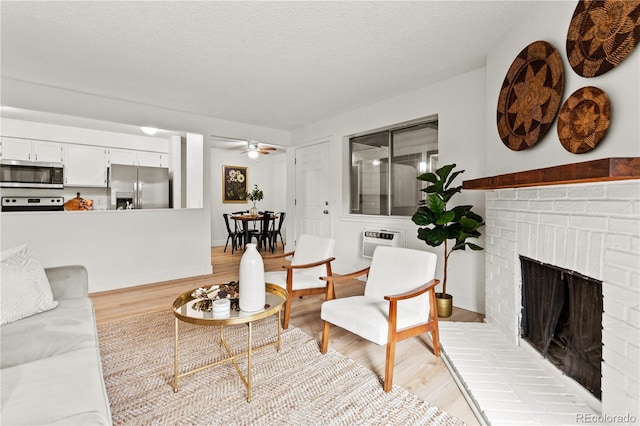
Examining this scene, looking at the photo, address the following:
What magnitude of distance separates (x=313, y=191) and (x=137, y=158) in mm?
3469

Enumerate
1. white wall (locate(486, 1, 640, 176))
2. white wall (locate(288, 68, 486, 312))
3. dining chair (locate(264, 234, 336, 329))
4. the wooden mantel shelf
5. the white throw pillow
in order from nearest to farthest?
1. the wooden mantel shelf
2. white wall (locate(486, 1, 640, 176))
3. the white throw pillow
4. dining chair (locate(264, 234, 336, 329))
5. white wall (locate(288, 68, 486, 312))

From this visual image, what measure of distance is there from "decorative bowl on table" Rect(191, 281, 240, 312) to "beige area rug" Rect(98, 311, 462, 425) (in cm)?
45

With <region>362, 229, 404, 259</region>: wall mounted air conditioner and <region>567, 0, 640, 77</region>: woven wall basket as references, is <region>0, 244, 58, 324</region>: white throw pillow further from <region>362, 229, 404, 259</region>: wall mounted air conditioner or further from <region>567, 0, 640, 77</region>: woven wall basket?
<region>567, 0, 640, 77</region>: woven wall basket

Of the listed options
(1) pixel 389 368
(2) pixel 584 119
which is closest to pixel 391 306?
(1) pixel 389 368

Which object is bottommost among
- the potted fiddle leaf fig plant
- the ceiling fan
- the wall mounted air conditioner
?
the wall mounted air conditioner

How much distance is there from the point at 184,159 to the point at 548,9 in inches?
183

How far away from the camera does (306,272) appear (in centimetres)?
314

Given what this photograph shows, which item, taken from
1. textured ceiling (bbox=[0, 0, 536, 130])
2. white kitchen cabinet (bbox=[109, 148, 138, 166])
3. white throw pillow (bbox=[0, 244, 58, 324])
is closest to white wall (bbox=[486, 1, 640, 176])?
textured ceiling (bbox=[0, 0, 536, 130])

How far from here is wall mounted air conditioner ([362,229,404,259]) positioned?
149 inches

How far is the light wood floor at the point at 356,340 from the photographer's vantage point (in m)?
1.79

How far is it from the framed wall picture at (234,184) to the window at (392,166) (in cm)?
402

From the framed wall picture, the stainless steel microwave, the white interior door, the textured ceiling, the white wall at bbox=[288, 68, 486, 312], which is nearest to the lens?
the textured ceiling

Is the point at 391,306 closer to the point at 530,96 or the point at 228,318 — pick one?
the point at 228,318

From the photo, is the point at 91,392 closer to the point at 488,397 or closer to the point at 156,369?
the point at 156,369
